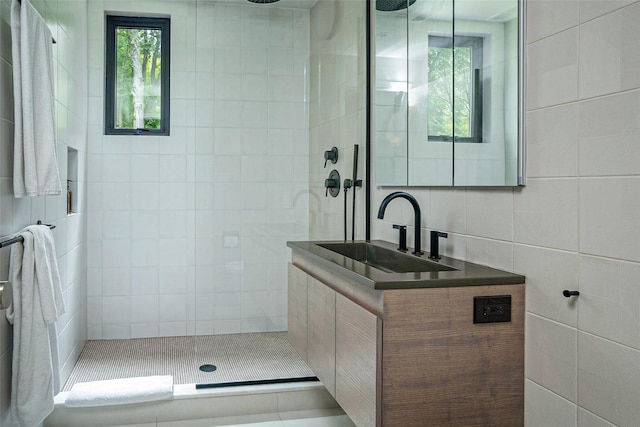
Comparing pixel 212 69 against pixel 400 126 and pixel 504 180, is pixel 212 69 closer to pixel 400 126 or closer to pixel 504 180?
pixel 400 126

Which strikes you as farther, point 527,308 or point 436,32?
point 436,32

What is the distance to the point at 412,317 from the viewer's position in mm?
1797

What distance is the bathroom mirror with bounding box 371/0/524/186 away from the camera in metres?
1.97

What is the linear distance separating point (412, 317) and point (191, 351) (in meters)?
1.91

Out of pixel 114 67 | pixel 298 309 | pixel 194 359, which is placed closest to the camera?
pixel 298 309

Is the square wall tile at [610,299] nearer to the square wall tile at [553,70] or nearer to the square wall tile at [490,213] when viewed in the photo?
the square wall tile at [490,213]

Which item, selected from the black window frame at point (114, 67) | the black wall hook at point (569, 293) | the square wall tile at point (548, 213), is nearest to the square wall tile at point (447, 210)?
the square wall tile at point (548, 213)

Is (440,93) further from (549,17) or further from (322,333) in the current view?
(322,333)

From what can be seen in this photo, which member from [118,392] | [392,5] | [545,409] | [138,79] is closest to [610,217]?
[545,409]

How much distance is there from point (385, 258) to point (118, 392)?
1490 millimetres

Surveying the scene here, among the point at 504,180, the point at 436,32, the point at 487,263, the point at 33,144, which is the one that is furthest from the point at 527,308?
the point at 33,144

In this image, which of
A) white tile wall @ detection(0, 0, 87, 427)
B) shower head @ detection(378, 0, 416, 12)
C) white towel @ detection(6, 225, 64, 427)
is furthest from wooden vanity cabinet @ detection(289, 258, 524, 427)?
shower head @ detection(378, 0, 416, 12)

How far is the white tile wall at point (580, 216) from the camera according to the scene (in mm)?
1481

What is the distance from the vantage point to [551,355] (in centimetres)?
177
